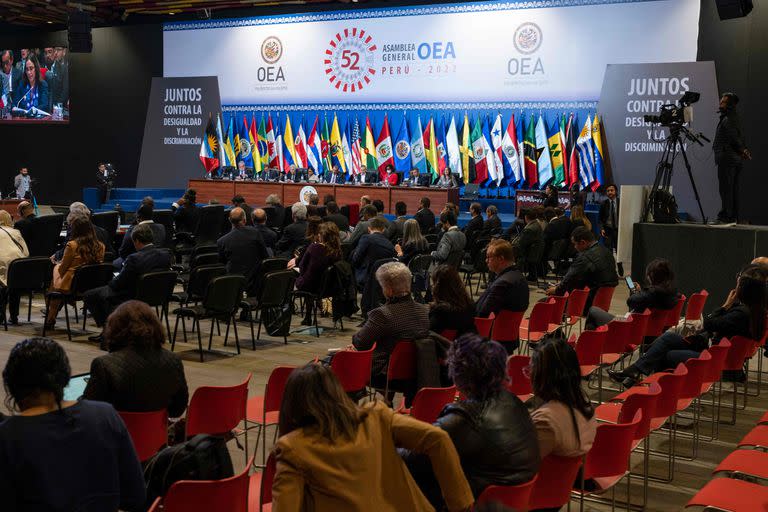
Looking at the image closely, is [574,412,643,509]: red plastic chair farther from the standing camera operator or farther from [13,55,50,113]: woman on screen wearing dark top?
[13,55,50,113]: woman on screen wearing dark top

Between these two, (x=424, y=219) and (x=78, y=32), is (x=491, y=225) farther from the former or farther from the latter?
(x=78, y=32)

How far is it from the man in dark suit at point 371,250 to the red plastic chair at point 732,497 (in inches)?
219

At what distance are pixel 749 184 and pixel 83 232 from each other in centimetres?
1129

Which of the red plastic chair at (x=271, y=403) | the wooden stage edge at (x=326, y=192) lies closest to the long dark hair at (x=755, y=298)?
the red plastic chair at (x=271, y=403)

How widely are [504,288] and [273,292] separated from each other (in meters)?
→ 2.53

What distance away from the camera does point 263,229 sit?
10.1 meters

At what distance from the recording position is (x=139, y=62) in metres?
23.0

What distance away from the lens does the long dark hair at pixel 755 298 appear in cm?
605

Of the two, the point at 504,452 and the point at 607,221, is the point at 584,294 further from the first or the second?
the point at 607,221

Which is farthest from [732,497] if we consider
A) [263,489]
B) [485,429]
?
[263,489]

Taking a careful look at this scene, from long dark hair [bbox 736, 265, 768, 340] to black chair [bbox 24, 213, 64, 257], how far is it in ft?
24.3

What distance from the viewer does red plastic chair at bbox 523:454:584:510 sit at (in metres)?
3.43

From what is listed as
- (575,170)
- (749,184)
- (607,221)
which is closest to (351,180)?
(575,170)

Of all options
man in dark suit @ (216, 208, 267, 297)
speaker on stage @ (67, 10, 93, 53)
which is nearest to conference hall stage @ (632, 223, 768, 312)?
man in dark suit @ (216, 208, 267, 297)
